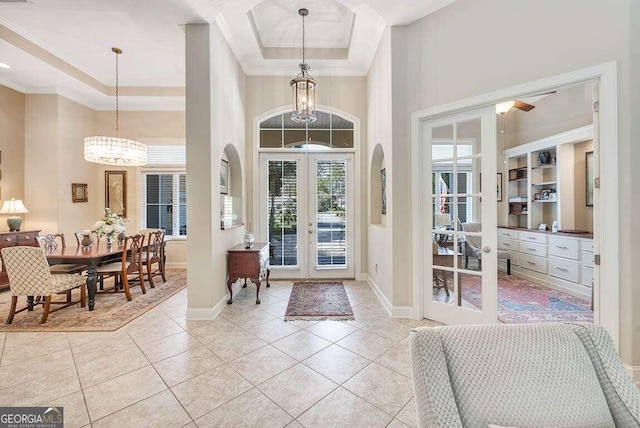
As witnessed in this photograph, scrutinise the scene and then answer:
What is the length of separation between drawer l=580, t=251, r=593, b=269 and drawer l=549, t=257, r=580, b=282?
0.29ft

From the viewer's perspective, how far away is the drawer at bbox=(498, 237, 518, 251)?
17.8 feet

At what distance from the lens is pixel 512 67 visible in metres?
2.59

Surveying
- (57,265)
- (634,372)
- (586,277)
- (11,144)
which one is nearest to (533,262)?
(586,277)

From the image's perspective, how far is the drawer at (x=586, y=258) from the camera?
4098 millimetres

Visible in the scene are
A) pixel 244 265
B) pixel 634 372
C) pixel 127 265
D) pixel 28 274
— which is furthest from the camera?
pixel 127 265

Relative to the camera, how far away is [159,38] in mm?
3959

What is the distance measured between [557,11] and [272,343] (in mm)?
3918

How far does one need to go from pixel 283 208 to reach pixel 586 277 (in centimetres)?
484

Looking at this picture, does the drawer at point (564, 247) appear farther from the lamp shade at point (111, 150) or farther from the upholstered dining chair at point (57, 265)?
the upholstered dining chair at point (57, 265)

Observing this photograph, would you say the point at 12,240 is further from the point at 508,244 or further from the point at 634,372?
the point at 508,244

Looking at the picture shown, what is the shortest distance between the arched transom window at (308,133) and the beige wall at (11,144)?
176 inches

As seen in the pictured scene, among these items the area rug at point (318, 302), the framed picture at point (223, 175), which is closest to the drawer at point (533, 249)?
the area rug at point (318, 302)

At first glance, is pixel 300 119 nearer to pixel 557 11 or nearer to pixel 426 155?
pixel 426 155

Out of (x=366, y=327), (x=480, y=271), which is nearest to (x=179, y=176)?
(x=366, y=327)
